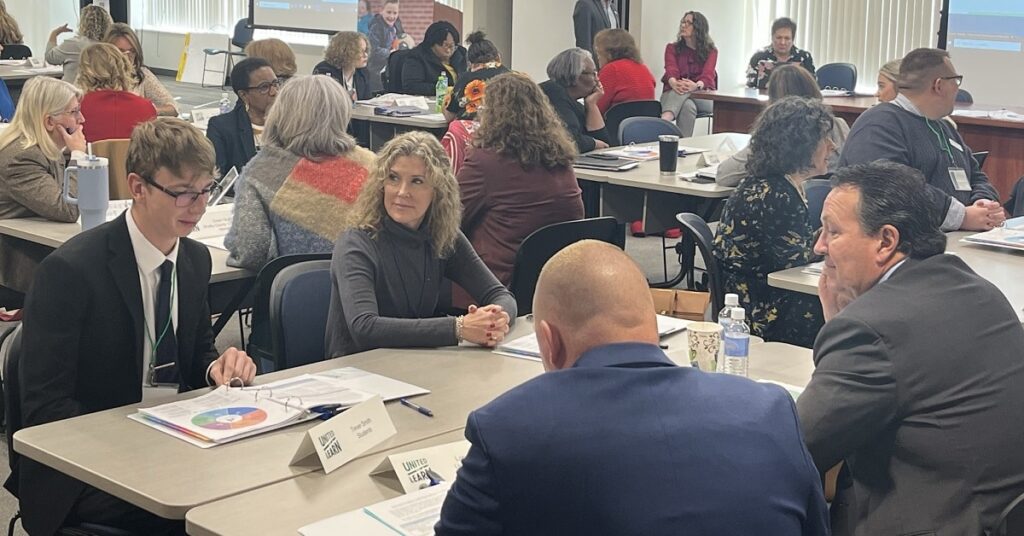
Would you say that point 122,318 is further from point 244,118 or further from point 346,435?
point 244,118

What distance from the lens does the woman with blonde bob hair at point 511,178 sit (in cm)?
456

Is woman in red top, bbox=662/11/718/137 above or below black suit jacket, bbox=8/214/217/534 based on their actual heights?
above

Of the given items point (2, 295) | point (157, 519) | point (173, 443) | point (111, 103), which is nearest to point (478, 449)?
point (173, 443)

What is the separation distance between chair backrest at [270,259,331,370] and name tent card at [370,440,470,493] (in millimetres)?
1055

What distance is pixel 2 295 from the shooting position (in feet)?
14.9

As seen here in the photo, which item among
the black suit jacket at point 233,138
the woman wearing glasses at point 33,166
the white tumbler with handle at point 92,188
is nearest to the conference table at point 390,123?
the black suit jacket at point 233,138

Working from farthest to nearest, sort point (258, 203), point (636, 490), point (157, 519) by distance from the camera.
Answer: point (258, 203) → point (157, 519) → point (636, 490)

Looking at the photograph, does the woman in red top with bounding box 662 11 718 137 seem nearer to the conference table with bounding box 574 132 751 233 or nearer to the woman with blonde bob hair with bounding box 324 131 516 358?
the conference table with bounding box 574 132 751 233

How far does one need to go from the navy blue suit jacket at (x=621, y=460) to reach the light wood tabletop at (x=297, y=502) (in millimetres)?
533

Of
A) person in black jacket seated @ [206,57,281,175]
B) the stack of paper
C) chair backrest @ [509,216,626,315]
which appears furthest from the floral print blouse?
person in black jacket seated @ [206,57,281,175]

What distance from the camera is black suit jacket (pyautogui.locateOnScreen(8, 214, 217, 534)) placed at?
2447 mm

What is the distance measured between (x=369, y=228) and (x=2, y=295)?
80.3 inches

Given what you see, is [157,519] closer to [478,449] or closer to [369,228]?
[369,228]

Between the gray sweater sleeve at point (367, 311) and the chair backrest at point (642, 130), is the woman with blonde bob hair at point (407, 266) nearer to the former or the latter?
the gray sweater sleeve at point (367, 311)
